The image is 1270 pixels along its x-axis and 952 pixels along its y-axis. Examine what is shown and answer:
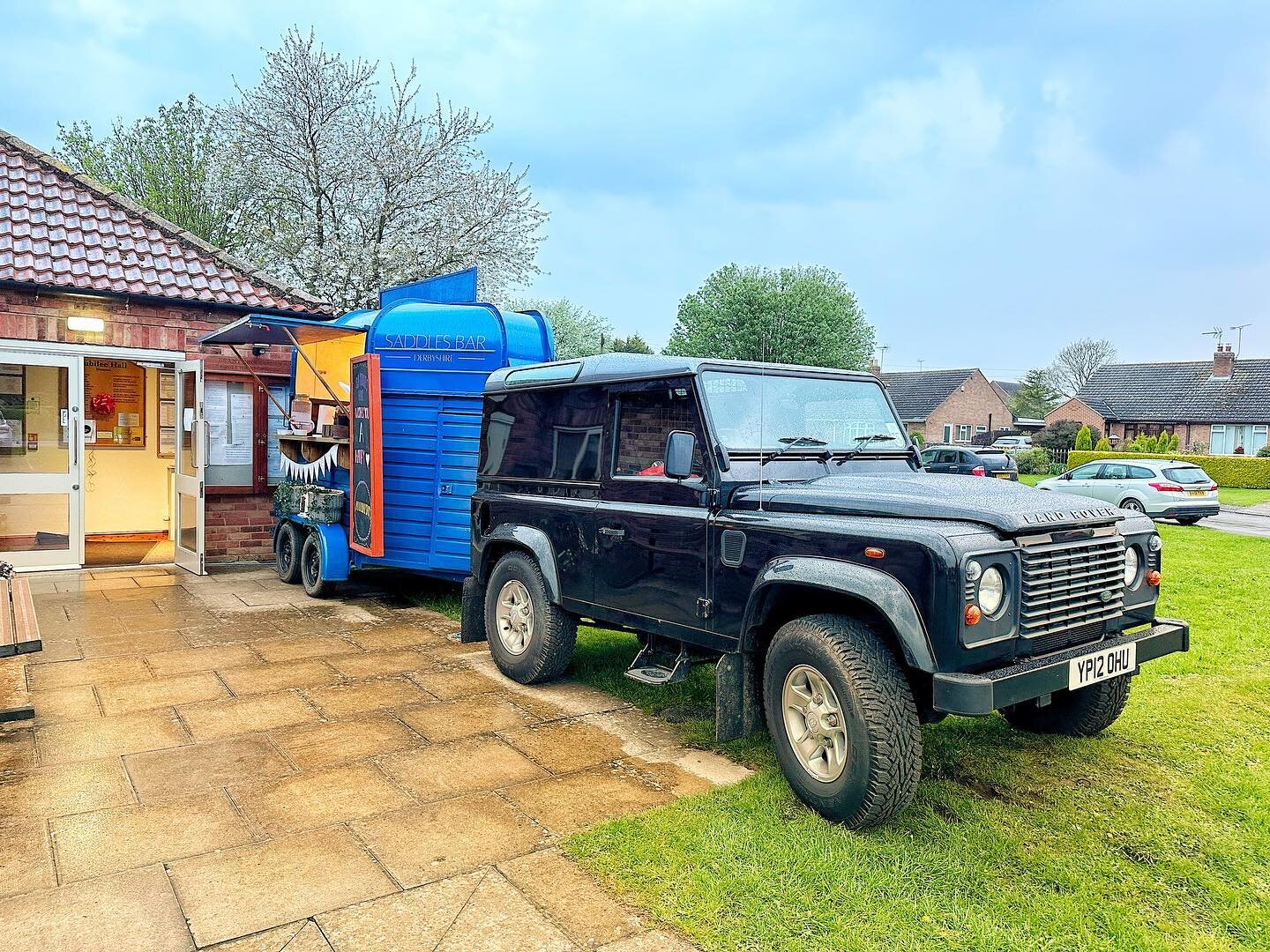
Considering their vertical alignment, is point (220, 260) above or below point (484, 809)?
above

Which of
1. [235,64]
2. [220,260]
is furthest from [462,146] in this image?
[220,260]

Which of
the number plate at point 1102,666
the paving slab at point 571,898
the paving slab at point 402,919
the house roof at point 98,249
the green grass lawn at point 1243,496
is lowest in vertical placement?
the paving slab at point 402,919

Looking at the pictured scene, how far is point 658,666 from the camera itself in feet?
17.2

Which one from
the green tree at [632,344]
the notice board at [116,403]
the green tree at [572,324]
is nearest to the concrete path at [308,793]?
the notice board at [116,403]

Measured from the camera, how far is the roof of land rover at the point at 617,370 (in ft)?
16.2

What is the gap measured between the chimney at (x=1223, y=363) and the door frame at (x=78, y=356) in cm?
5369

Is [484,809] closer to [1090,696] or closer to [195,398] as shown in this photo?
[1090,696]

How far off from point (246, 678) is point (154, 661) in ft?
3.16

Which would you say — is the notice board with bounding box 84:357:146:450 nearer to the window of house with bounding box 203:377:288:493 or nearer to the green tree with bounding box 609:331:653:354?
the window of house with bounding box 203:377:288:493

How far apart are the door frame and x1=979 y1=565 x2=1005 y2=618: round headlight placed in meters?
9.35

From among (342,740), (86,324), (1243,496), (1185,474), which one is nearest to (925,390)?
(1243,496)

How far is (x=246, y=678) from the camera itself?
245 inches

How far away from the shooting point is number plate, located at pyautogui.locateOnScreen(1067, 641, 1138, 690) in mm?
3756

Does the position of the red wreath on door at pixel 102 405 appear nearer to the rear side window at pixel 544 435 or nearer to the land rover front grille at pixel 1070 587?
the rear side window at pixel 544 435
